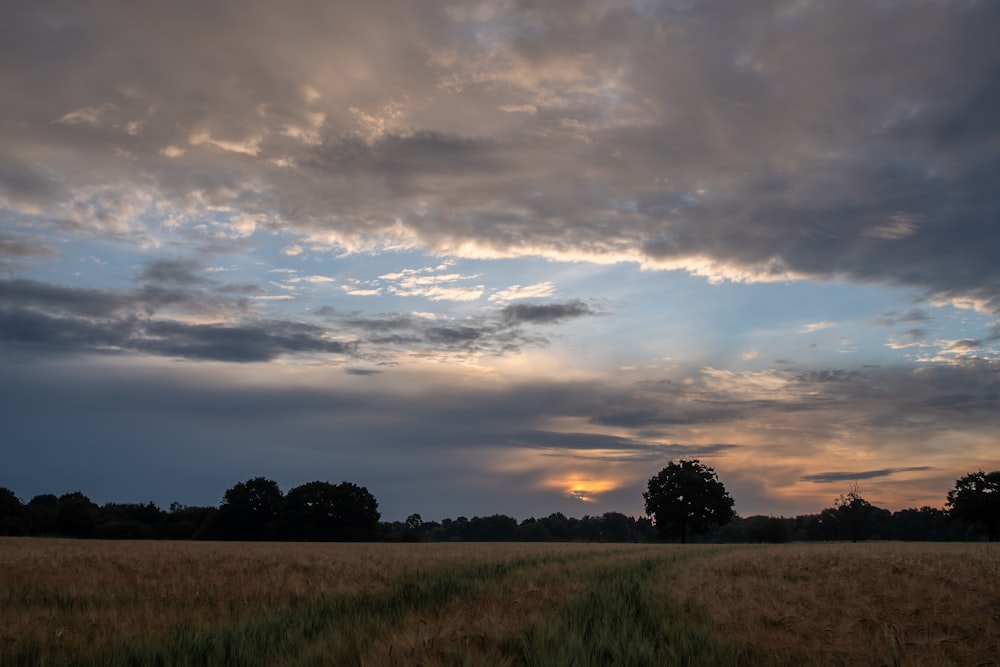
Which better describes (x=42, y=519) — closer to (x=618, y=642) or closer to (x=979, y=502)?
(x=618, y=642)

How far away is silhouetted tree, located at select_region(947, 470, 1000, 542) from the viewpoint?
79.8 meters

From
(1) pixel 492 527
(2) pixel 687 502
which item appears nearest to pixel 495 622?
(2) pixel 687 502

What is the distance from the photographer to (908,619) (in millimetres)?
7957

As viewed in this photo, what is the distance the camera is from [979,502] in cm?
8000

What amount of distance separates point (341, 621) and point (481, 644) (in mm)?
2780

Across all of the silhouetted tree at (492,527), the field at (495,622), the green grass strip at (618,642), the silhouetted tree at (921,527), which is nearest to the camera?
the green grass strip at (618,642)

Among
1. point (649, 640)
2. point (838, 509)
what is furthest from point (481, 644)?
point (838, 509)

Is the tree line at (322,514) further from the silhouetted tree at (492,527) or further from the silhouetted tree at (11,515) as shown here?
the silhouetted tree at (492,527)

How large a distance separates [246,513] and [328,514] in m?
14.2

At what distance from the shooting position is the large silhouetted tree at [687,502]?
274 feet

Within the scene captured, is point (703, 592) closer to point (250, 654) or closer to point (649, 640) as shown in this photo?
point (649, 640)

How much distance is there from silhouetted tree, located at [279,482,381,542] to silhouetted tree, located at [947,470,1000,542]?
78.3m

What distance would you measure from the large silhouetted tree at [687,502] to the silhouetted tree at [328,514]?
135 ft

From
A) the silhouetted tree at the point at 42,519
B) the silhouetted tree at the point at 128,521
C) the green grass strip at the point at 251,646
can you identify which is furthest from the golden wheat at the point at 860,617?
the silhouetted tree at the point at 42,519
